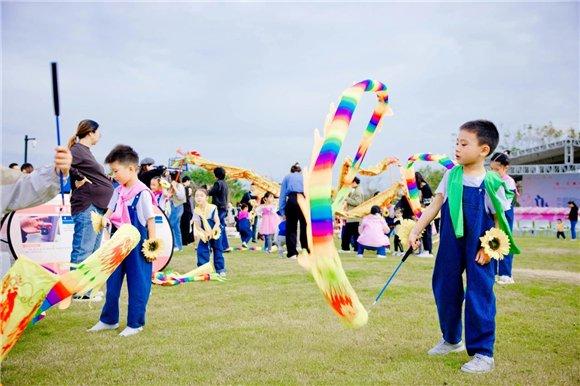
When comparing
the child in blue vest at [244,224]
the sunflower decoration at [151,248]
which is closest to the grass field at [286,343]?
the sunflower decoration at [151,248]

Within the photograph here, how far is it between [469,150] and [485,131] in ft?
0.69

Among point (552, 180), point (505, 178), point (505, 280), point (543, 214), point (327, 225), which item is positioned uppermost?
point (552, 180)

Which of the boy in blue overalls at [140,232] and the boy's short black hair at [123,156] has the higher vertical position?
the boy's short black hair at [123,156]

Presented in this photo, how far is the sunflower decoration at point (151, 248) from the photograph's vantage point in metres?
5.52

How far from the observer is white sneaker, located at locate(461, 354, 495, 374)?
13.6 feet

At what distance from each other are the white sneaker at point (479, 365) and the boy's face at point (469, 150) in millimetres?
1567

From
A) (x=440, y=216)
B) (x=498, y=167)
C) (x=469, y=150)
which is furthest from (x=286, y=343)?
(x=498, y=167)

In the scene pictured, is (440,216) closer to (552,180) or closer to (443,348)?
(443,348)

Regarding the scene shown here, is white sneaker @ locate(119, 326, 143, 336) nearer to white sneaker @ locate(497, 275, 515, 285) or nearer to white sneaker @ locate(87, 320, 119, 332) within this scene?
white sneaker @ locate(87, 320, 119, 332)

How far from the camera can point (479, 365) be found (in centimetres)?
416

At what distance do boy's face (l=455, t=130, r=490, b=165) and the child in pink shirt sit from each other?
8451 mm

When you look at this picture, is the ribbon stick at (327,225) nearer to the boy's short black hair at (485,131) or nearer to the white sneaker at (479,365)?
the white sneaker at (479,365)

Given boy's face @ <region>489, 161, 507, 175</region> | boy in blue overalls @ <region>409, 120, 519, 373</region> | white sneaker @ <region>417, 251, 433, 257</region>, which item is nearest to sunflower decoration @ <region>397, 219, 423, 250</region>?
boy in blue overalls @ <region>409, 120, 519, 373</region>

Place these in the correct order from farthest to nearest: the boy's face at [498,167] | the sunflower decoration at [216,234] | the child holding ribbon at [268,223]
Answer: the child holding ribbon at [268,223] < the sunflower decoration at [216,234] < the boy's face at [498,167]
